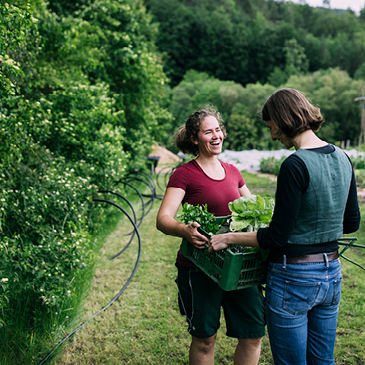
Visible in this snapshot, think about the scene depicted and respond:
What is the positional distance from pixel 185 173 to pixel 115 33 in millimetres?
9039

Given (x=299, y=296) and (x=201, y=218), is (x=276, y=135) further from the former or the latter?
(x=299, y=296)

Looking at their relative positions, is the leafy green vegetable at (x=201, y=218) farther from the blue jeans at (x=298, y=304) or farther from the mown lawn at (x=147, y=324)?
the mown lawn at (x=147, y=324)

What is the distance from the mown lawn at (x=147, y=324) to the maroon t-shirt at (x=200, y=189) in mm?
1385

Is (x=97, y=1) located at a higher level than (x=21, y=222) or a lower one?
higher

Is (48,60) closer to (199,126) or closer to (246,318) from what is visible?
(199,126)

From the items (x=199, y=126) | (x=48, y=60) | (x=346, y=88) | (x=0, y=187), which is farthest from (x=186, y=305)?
(x=346, y=88)

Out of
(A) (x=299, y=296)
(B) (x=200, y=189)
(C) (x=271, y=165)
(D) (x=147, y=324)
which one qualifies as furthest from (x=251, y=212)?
(C) (x=271, y=165)

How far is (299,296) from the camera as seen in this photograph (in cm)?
144

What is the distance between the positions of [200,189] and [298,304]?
33.7 inches

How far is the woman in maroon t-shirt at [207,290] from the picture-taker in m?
1.89

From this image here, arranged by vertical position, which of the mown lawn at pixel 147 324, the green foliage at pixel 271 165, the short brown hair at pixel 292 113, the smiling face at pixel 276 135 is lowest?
the green foliage at pixel 271 165

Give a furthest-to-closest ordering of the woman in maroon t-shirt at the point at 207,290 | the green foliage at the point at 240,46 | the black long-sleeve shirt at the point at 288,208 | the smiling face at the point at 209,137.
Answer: the green foliage at the point at 240,46, the smiling face at the point at 209,137, the woman in maroon t-shirt at the point at 207,290, the black long-sleeve shirt at the point at 288,208

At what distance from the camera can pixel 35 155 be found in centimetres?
395

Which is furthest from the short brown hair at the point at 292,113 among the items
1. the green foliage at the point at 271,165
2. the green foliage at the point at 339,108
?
the green foliage at the point at 339,108
